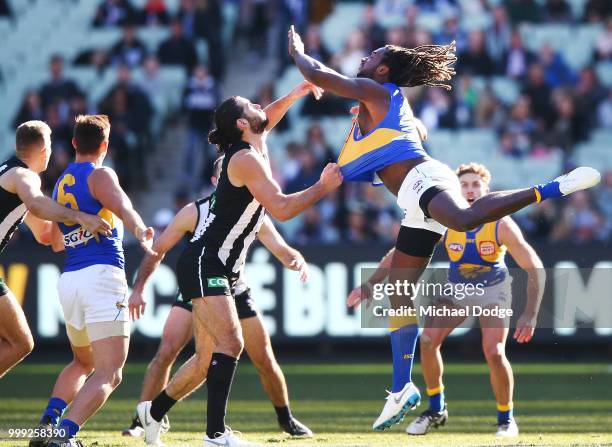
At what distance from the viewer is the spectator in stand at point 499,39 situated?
67.2ft

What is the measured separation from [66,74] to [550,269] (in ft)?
32.9

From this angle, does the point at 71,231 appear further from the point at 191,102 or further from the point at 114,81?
the point at 114,81

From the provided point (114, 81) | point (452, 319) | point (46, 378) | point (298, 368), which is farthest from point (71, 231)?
point (114, 81)

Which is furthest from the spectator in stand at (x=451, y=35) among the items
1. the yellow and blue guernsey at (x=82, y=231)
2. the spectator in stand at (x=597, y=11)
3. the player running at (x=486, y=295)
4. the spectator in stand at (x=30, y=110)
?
the yellow and blue guernsey at (x=82, y=231)

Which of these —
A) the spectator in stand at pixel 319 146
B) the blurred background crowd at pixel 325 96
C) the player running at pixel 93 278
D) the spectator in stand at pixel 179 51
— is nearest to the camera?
the player running at pixel 93 278

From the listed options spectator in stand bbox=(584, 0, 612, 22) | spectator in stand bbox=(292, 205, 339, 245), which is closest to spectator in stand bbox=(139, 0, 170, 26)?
spectator in stand bbox=(292, 205, 339, 245)

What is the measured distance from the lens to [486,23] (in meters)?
21.1

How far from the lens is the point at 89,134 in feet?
27.4

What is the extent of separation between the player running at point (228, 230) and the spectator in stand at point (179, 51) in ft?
41.3

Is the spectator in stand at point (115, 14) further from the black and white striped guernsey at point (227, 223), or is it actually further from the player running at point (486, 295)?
the black and white striped guernsey at point (227, 223)

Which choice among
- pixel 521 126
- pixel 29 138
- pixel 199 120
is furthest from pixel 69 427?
pixel 521 126

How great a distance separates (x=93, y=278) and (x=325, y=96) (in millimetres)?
12091

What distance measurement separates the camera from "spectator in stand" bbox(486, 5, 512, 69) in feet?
67.2

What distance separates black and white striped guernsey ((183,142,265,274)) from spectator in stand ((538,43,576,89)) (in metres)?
12.9
